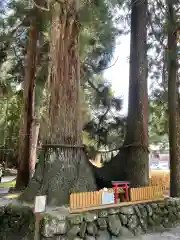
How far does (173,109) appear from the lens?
6195 mm

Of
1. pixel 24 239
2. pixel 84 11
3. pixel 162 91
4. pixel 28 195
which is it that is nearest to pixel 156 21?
pixel 162 91

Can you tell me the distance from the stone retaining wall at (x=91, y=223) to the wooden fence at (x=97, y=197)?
0.40 feet

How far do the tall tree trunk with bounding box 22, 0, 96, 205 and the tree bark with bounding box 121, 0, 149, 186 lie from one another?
100 centimetres

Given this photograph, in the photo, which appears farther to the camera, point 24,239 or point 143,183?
point 143,183

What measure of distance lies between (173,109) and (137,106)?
1047 mm

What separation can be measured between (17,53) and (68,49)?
4.08m

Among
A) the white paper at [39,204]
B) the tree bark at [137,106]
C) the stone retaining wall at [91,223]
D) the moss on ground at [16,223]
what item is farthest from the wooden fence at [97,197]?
the white paper at [39,204]

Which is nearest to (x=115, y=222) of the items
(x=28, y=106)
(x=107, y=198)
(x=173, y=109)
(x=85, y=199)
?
(x=107, y=198)

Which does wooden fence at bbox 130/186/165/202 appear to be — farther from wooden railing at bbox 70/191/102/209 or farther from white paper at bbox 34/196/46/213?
white paper at bbox 34/196/46/213

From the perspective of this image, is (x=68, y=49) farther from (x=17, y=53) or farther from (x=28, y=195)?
(x=17, y=53)

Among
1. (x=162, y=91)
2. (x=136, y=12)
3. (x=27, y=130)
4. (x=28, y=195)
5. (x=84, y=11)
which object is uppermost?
(x=136, y=12)

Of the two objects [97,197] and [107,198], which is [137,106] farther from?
[97,197]

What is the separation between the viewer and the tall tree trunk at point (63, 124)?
4.39 metres

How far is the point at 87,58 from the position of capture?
7.90 metres
